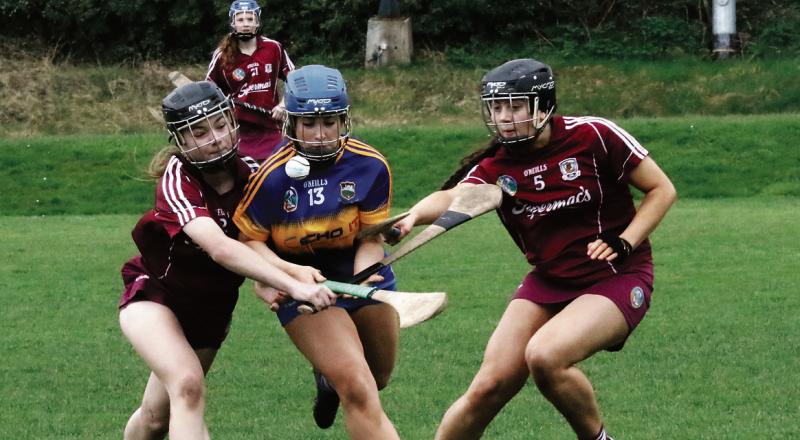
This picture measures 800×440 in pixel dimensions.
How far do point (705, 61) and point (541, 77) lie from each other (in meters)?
20.9

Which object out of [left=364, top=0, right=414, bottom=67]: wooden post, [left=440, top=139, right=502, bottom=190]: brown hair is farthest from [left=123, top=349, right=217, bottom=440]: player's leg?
[left=364, top=0, right=414, bottom=67]: wooden post

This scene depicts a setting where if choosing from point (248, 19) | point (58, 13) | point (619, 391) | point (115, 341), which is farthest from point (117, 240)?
point (58, 13)

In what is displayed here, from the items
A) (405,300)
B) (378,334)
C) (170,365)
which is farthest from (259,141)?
(405,300)

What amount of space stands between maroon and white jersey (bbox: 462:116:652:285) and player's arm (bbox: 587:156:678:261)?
57 millimetres

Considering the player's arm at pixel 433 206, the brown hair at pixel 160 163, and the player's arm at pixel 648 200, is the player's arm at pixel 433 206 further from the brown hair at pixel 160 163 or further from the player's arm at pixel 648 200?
the brown hair at pixel 160 163

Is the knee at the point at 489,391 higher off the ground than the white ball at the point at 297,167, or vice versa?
the white ball at the point at 297,167

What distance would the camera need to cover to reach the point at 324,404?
641 centimetres

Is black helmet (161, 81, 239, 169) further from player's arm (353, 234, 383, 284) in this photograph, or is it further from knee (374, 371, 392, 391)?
knee (374, 371, 392, 391)

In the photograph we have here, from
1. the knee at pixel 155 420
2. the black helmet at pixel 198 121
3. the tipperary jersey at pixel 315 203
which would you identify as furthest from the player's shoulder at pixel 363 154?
the knee at pixel 155 420

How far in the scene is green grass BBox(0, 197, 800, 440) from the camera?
6711mm

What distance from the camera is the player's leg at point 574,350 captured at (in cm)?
547

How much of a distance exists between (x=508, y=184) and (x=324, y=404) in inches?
54.5

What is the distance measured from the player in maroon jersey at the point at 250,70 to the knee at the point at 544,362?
244 inches

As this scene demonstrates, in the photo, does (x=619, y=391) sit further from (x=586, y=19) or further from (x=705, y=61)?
(x=586, y=19)
